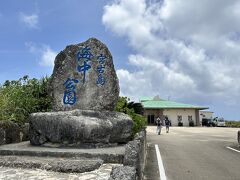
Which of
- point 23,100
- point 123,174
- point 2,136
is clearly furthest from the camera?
point 23,100

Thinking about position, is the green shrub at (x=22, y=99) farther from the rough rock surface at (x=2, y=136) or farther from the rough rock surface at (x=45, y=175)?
the rough rock surface at (x=45, y=175)

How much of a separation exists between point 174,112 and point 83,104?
2070 inches

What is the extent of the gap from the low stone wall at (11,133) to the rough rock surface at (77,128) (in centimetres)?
111

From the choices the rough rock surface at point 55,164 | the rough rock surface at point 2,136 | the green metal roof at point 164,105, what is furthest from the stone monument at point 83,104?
the green metal roof at point 164,105

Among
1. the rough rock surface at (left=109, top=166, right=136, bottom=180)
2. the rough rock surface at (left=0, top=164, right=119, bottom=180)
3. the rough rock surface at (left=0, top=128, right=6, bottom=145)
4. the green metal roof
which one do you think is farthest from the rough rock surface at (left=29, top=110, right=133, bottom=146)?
the green metal roof

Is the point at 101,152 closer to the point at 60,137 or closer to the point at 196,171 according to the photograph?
the point at 60,137

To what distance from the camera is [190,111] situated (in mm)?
64625

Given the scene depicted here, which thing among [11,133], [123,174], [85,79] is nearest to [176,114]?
[85,79]

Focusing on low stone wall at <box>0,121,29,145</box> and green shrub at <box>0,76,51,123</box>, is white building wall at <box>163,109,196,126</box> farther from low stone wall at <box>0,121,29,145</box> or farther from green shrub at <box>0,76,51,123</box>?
low stone wall at <box>0,121,29,145</box>

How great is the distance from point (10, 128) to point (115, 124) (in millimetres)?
3726

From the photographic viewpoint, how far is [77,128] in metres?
10.9

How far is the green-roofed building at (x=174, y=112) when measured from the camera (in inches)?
2472

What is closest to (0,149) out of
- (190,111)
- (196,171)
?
(196,171)

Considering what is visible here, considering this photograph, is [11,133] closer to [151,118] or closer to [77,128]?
[77,128]
